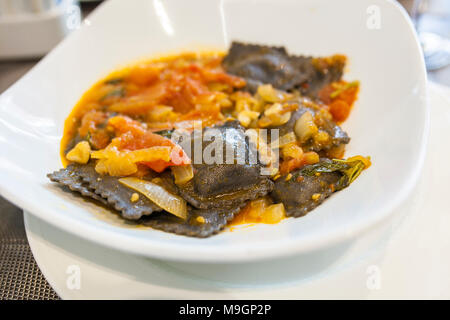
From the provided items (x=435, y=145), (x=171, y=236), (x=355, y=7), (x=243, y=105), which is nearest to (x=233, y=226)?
(x=171, y=236)

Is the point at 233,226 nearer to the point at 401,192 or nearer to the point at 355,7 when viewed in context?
the point at 401,192

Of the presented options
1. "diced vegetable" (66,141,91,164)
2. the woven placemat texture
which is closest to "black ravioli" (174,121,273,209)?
"diced vegetable" (66,141,91,164)

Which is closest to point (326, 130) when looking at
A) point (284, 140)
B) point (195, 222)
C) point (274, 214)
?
point (284, 140)

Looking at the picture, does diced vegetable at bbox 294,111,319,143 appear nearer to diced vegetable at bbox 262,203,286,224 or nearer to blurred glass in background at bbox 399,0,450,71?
diced vegetable at bbox 262,203,286,224

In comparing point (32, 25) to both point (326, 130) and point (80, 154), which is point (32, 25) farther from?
point (326, 130)

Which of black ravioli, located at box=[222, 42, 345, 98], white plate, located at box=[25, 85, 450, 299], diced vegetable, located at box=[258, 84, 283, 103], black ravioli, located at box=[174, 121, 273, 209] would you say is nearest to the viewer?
white plate, located at box=[25, 85, 450, 299]

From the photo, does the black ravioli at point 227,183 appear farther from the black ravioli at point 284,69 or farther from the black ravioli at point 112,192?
the black ravioli at point 284,69
